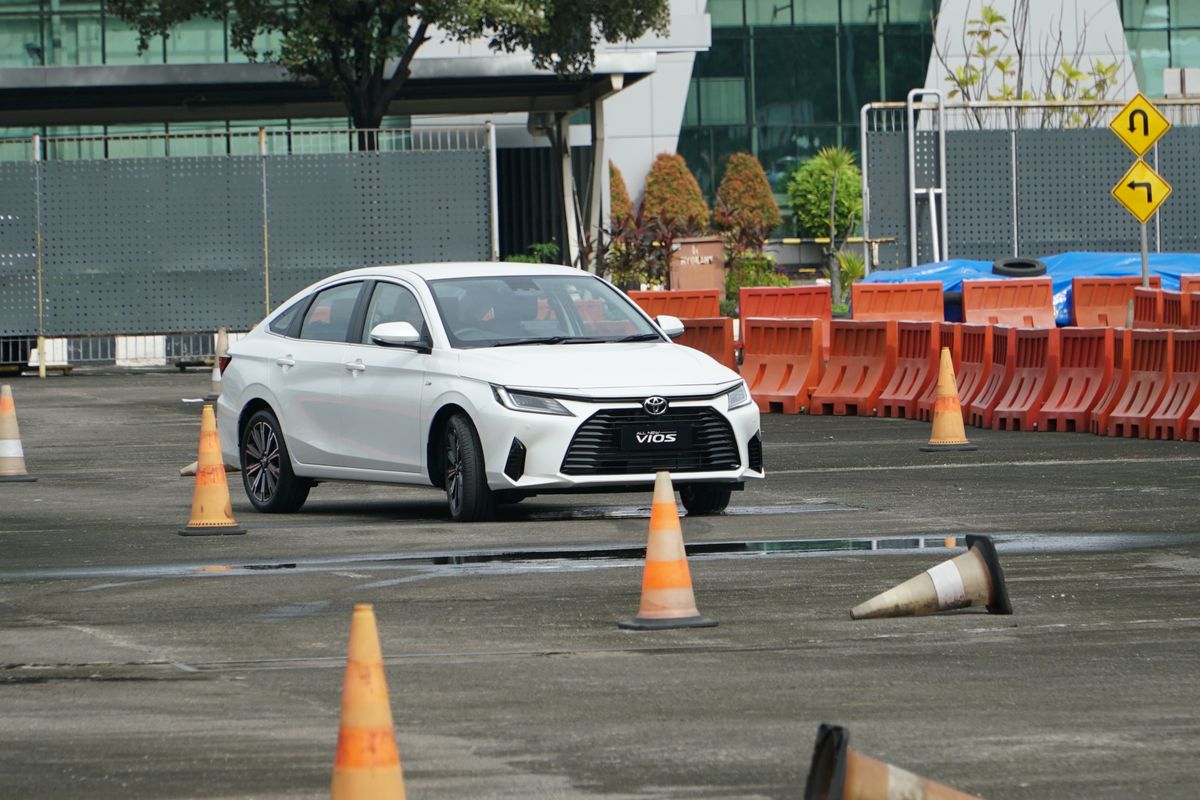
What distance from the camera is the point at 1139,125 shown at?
26531mm

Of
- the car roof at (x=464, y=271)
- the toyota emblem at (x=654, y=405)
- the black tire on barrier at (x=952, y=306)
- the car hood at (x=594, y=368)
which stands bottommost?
the toyota emblem at (x=654, y=405)

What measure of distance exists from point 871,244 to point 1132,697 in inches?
1102

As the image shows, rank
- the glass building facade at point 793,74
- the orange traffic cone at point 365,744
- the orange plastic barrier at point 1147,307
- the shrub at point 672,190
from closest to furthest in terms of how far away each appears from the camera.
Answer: the orange traffic cone at point 365,744 < the orange plastic barrier at point 1147,307 < the shrub at point 672,190 < the glass building facade at point 793,74

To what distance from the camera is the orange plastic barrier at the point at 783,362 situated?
78.7 ft

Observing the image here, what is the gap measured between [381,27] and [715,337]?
16.6 metres

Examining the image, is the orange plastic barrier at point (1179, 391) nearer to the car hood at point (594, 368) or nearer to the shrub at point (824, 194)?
the car hood at point (594, 368)

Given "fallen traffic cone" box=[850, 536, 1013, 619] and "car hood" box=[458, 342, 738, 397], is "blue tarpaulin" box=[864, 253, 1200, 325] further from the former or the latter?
"fallen traffic cone" box=[850, 536, 1013, 619]

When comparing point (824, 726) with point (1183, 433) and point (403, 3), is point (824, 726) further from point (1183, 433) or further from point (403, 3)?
point (403, 3)

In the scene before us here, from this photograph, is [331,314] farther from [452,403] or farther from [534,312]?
[452,403]

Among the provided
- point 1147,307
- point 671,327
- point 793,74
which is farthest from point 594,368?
point 793,74

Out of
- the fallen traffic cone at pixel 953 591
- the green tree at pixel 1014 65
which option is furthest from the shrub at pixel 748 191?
the fallen traffic cone at pixel 953 591

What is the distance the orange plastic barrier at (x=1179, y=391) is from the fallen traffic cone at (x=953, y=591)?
1011 centimetres

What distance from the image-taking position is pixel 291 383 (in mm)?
14734

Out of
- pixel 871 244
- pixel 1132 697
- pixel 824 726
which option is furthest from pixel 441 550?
pixel 871 244
